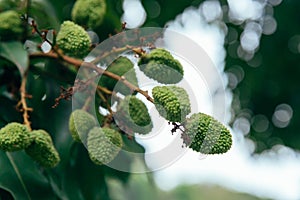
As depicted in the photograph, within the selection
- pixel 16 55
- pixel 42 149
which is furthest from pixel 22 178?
pixel 16 55

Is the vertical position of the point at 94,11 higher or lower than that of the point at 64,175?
higher

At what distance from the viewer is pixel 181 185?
8.75ft

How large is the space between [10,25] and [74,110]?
0.25 m

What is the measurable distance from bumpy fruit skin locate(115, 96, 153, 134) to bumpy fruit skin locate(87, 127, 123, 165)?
0.14 feet

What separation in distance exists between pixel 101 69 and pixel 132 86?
13 cm

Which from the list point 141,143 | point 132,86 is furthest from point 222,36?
point 132,86

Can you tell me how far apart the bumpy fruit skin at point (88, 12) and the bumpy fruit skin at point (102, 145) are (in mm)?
298

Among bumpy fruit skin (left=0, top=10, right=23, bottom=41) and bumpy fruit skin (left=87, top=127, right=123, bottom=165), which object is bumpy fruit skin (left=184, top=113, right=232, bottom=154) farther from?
bumpy fruit skin (left=0, top=10, right=23, bottom=41)

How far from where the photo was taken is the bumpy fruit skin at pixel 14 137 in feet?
3.24

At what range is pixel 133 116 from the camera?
3.34ft

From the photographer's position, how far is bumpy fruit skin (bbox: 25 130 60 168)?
1.02 metres

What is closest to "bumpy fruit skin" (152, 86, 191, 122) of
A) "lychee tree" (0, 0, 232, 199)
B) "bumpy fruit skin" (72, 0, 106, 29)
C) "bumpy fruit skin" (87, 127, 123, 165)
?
"lychee tree" (0, 0, 232, 199)

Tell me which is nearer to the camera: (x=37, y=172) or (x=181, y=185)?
(x=37, y=172)

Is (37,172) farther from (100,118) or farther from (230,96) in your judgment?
(230,96)
